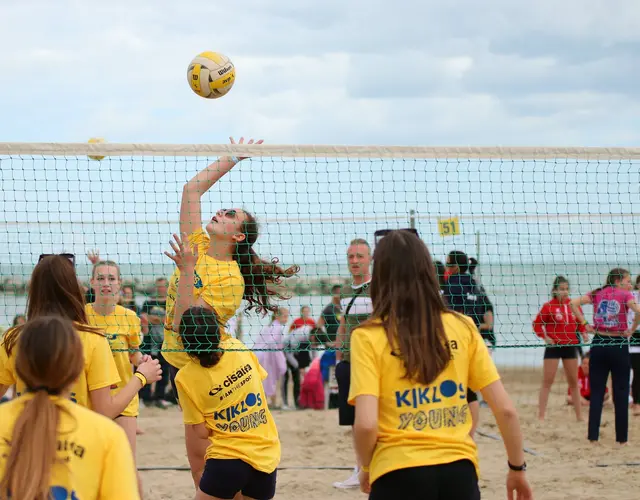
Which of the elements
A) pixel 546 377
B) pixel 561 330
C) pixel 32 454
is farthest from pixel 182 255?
pixel 546 377

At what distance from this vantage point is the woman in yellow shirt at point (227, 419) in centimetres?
A: 424

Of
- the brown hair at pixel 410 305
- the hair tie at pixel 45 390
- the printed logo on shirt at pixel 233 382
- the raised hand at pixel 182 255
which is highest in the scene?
the raised hand at pixel 182 255

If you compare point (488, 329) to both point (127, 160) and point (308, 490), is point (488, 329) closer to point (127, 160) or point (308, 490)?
point (308, 490)

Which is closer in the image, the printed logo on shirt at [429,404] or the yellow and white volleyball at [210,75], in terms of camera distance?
the printed logo on shirt at [429,404]

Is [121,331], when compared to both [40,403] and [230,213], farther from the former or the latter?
[40,403]

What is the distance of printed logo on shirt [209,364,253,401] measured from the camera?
171 inches

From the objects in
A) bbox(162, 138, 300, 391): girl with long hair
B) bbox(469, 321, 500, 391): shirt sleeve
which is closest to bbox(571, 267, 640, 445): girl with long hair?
bbox(162, 138, 300, 391): girl with long hair

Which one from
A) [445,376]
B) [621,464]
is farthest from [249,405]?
[621,464]

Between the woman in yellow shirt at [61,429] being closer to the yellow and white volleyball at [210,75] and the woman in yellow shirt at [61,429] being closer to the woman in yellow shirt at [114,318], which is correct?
the woman in yellow shirt at [114,318]

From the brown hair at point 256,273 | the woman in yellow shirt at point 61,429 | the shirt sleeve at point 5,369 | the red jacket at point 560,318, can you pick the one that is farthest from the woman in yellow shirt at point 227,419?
the red jacket at point 560,318

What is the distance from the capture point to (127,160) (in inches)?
236

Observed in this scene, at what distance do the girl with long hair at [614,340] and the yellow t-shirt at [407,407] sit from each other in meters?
5.61

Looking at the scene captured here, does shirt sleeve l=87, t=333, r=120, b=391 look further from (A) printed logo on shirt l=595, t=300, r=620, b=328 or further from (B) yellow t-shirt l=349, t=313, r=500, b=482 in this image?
(A) printed logo on shirt l=595, t=300, r=620, b=328

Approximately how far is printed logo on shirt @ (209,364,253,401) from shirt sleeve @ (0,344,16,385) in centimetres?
101
